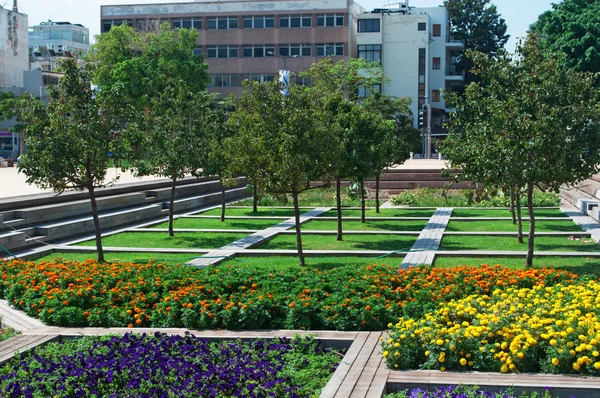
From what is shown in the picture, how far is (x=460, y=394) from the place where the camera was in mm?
6867

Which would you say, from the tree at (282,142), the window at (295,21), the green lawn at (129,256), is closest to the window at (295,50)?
the window at (295,21)

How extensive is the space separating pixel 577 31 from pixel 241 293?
46954 millimetres

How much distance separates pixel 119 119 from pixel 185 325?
8.22 m

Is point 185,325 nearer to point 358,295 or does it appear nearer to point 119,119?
point 358,295

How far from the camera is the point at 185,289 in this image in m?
11.0

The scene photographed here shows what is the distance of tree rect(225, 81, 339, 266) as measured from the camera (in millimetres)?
15898

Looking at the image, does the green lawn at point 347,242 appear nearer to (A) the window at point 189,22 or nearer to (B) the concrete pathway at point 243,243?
(B) the concrete pathway at point 243,243

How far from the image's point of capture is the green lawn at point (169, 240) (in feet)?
65.9

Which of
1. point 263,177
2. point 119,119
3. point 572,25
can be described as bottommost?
point 263,177

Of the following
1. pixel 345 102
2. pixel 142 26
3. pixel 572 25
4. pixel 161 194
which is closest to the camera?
pixel 345 102

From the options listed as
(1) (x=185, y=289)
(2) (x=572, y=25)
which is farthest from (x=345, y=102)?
(2) (x=572, y=25)

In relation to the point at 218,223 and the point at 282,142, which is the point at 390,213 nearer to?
the point at 218,223

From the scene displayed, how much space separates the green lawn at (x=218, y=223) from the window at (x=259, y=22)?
53621 mm

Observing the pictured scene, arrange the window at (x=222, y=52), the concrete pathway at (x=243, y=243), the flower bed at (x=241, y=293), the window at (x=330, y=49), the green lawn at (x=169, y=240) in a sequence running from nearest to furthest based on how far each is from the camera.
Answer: the flower bed at (x=241, y=293)
the concrete pathway at (x=243, y=243)
the green lawn at (x=169, y=240)
the window at (x=330, y=49)
the window at (x=222, y=52)
